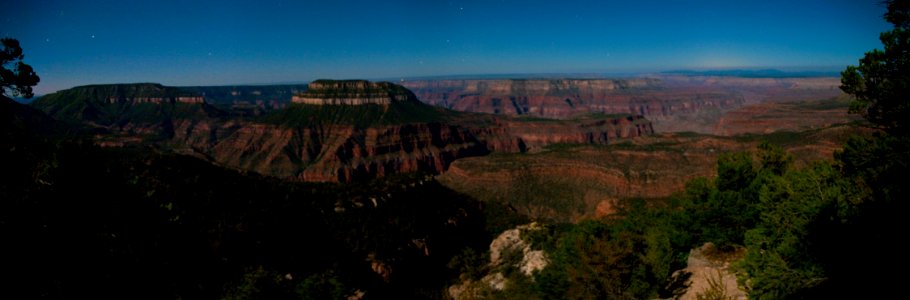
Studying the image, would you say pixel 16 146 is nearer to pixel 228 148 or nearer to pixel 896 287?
pixel 896 287

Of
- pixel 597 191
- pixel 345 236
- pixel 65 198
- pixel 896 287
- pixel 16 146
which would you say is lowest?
pixel 597 191

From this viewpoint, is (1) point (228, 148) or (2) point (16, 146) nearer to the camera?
(2) point (16, 146)

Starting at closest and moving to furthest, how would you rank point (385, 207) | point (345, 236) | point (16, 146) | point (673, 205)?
point (16, 146) < point (345, 236) < point (673, 205) < point (385, 207)

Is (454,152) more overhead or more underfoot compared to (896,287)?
more underfoot

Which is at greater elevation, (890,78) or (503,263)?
(890,78)

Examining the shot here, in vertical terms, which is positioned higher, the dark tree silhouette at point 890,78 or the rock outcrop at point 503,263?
the dark tree silhouette at point 890,78

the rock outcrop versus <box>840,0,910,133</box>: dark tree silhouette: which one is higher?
<box>840,0,910,133</box>: dark tree silhouette

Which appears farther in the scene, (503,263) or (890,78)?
(503,263)

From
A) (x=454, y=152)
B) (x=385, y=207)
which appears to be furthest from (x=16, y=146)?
(x=454, y=152)

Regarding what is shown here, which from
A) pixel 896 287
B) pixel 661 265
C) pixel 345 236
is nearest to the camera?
pixel 896 287

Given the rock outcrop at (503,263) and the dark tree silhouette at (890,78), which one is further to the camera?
the rock outcrop at (503,263)

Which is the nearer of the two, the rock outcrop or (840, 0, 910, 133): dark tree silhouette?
(840, 0, 910, 133): dark tree silhouette
